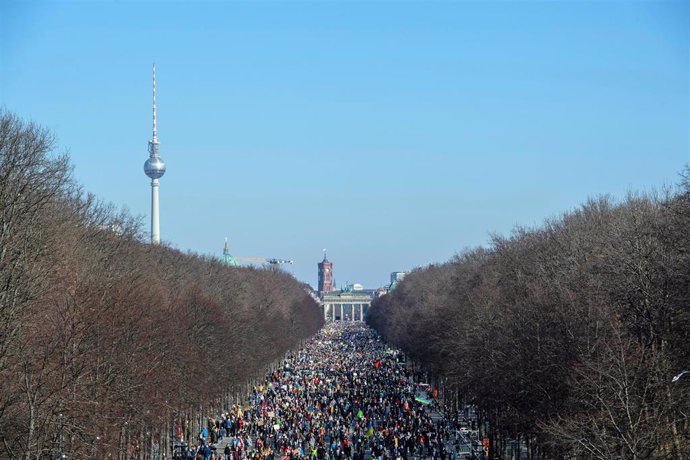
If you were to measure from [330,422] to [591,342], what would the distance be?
2852 centimetres

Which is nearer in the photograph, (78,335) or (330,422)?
(78,335)

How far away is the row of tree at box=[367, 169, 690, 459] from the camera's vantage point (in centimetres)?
3653

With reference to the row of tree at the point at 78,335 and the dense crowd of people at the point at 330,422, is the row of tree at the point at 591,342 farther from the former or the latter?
the row of tree at the point at 78,335

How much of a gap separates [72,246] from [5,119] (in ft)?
23.4

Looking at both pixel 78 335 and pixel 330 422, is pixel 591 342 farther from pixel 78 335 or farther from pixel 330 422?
pixel 330 422

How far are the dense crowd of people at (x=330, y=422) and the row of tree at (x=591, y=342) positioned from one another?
4.72 m

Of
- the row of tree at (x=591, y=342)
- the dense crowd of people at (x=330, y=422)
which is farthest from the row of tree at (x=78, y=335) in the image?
the row of tree at (x=591, y=342)

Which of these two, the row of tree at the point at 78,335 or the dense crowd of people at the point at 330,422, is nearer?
the row of tree at the point at 78,335

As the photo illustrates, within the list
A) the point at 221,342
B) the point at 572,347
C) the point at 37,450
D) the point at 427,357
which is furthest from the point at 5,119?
the point at 427,357

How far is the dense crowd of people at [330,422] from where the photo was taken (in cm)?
5975

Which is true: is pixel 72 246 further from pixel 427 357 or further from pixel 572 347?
pixel 427 357

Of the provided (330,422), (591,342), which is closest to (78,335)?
(591,342)

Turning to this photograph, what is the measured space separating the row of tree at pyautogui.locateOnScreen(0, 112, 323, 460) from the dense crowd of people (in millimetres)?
3617

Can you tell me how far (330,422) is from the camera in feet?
233
